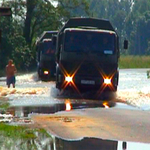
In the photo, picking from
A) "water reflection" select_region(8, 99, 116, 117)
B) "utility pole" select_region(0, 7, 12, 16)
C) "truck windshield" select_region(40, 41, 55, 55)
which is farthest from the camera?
"truck windshield" select_region(40, 41, 55, 55)

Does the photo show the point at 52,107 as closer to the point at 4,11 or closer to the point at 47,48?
the point at 4,11

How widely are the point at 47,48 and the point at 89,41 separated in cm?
1684

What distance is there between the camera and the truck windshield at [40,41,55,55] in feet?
144

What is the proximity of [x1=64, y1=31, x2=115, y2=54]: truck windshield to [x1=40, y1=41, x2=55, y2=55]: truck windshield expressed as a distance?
53.7ft

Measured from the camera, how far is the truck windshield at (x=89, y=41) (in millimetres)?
27062

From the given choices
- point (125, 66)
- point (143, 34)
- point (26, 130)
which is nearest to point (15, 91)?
point (26, 130)

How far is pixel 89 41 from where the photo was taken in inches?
1075

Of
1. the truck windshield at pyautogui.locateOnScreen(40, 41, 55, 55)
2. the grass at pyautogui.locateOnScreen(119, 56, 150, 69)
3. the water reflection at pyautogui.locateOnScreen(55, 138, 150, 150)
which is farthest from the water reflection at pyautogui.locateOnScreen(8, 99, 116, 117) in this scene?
the grass at pyautogui.locateOnScreen(119, 56, 150, 69)

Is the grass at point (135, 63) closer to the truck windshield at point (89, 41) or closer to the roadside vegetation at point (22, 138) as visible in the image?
the truck windshield at point (89, 41)

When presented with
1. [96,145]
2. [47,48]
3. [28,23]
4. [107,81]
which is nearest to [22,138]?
[96,145]

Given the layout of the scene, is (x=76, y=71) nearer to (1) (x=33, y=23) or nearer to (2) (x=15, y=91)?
(2) (x=15, y=91)

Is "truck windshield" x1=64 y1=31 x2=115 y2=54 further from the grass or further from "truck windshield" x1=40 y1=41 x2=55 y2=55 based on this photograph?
the grass

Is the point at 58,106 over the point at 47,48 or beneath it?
beneath

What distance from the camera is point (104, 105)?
2250 cm
